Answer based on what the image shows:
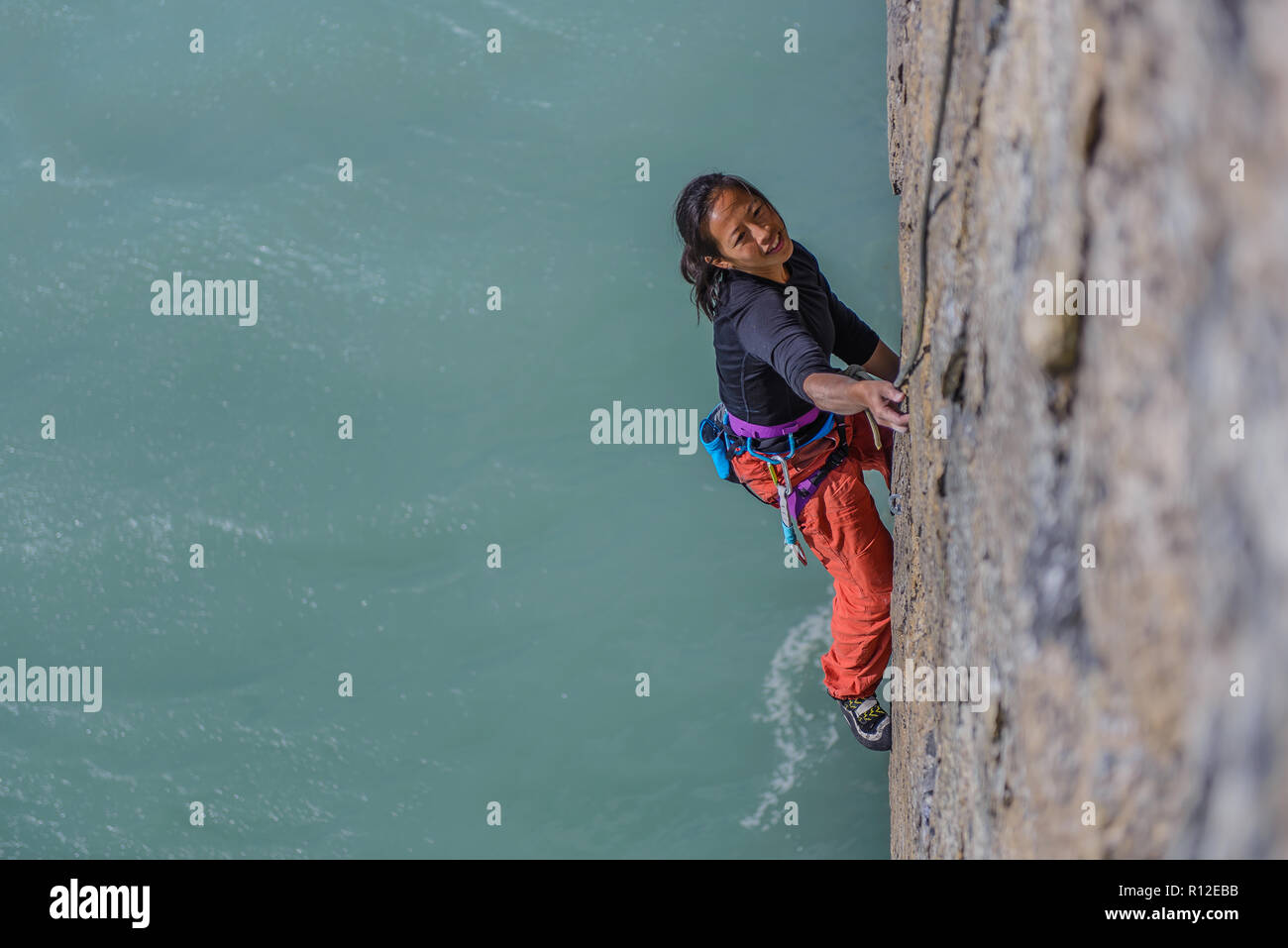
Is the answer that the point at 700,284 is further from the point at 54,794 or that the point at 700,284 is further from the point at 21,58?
the point at 21,58

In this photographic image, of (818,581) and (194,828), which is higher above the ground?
(818,581)

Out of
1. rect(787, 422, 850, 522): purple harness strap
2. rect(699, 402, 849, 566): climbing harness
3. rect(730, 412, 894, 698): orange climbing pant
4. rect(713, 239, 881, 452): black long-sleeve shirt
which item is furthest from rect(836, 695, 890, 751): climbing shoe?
rect(713, 239, 881, 452): black long-sleeve shirt

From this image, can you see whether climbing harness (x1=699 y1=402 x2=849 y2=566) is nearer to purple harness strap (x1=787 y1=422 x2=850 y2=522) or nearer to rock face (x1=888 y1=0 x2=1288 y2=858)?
purple harness strap (x1=787 y1=422 x2=850 y2=522)

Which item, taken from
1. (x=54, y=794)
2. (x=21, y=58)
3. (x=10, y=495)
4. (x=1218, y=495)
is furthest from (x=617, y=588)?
(x=21, y=58)

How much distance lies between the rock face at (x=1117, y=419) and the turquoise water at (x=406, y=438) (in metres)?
2.48

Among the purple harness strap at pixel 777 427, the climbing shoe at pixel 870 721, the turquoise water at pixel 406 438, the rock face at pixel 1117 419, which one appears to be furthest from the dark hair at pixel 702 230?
the turquoise water at pixel 406 438

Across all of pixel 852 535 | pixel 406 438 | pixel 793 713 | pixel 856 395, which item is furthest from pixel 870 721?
pixel 406 438

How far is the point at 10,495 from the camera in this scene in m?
4.39

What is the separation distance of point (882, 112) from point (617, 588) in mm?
2473

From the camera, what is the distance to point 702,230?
2.17 meters

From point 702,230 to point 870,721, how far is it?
142cm

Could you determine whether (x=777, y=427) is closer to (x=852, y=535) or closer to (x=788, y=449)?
(x=788, y=449)

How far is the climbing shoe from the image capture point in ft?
9.20

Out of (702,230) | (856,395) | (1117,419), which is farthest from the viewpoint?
(702,230)
